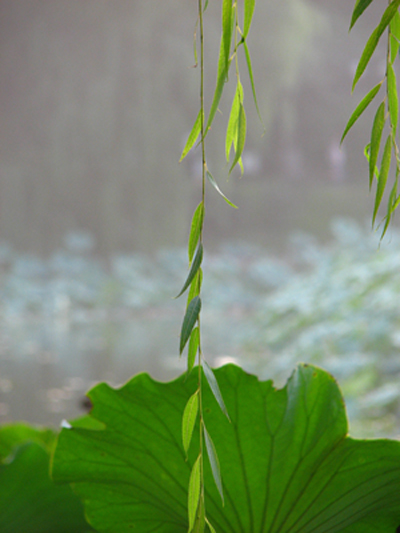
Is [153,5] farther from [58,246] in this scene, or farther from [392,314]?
[392,314]

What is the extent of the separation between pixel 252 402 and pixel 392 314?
160 cm

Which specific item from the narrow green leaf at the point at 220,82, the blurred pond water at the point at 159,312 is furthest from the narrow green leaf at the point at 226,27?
the blurred pond water at the point at 159,312

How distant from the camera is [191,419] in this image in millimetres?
145

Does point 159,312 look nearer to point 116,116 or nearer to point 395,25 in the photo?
point 116,116

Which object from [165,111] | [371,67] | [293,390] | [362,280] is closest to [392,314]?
[362,280]

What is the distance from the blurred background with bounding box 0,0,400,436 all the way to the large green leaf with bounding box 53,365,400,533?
68.7 inches

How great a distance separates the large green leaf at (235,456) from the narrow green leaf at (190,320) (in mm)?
69

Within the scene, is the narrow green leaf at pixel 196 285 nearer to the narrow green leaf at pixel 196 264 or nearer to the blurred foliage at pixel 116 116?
the narrow green leaf at pixel 196 264

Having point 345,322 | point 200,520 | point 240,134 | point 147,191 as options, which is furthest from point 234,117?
point 147,191

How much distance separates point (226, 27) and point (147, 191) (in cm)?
203

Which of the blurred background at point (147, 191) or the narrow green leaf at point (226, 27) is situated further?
the blurred background at point (147, 191)

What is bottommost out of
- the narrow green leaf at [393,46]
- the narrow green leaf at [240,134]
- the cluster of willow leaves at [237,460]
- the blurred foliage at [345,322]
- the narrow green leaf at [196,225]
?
the cluster of willow leaves at [237,460]

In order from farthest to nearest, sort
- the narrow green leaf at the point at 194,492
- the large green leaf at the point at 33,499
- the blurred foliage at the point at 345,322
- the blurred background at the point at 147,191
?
the blurred background at the point at 147,191 < the blurred foliage at the point at 345,322 < the large green leaf at the point at 33,499 < the narrow green leaf at the point at 194,492

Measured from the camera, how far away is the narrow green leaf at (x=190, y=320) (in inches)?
5.5
